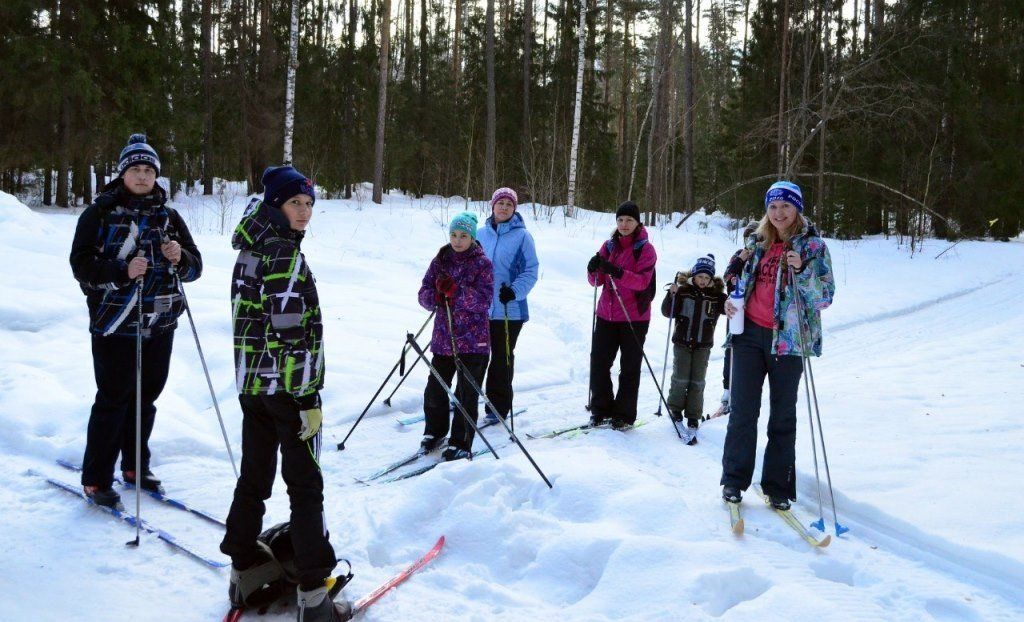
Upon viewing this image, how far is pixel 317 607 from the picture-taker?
2777mm

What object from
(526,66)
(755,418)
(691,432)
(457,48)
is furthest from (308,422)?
(457,48)

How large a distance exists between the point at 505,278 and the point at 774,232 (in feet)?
7.63

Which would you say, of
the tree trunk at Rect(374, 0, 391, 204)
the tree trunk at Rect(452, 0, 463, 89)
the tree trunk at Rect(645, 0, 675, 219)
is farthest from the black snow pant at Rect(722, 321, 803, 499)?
the tree trunk at Rect(452, 0, 463, 89)

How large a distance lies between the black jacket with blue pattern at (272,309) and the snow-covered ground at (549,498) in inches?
41.8

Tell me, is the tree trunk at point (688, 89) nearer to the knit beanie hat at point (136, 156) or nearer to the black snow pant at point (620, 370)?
the black snow pant at point (620, 370)

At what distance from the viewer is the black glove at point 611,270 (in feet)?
18.7

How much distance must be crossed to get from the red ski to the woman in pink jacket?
8.67 ft

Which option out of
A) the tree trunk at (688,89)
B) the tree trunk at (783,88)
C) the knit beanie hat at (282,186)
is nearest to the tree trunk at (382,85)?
the tree trunk at (688,89)

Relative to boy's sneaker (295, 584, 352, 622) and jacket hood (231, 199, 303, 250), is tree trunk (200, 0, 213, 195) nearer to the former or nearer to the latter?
jacket hood (231, 199, 303, 250)

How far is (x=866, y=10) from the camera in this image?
88.1 feet

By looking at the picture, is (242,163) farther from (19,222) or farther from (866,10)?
(866,10)

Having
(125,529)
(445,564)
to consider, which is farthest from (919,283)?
(125,529)

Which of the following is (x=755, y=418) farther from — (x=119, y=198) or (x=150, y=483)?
(x=119, y=198)

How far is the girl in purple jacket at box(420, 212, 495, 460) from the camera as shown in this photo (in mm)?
5090
